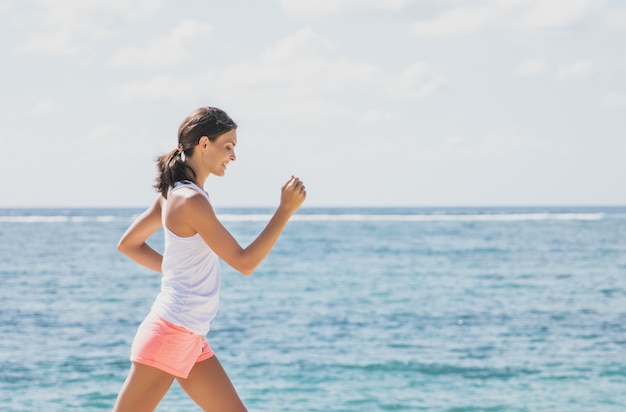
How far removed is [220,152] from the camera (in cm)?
364

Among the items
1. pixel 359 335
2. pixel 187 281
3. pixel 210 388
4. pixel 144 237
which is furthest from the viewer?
pixel 359 335

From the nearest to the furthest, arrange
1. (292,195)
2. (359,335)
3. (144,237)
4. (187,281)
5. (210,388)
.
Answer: (292,195) < (187,281) < (210,388) < (144,237) < (359,335)

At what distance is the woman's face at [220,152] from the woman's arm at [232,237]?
20cm

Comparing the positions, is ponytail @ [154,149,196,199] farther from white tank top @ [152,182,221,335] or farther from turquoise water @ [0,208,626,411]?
turquoise water @ [0,208,626,411]

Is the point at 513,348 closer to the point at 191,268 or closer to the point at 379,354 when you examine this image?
the point at 379,354

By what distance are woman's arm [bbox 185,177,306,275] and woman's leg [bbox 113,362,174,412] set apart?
22.7 inches

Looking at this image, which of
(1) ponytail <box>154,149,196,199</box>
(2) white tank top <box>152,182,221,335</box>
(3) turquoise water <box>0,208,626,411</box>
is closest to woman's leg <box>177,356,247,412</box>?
(2) white tank top <box>152,182,221,335</box>

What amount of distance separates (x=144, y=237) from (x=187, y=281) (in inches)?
22.7

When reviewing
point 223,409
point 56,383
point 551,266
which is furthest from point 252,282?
point 223,409

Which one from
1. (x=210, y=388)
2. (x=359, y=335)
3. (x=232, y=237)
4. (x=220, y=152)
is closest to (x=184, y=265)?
(x=232, y=237)

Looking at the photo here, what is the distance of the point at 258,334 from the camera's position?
1581 centimetres

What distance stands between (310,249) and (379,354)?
2638cm

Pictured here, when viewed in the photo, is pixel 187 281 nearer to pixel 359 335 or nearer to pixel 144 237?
pixel 144 237

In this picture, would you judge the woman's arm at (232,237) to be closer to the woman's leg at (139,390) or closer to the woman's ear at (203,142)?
the woman's ear at (203,142)
